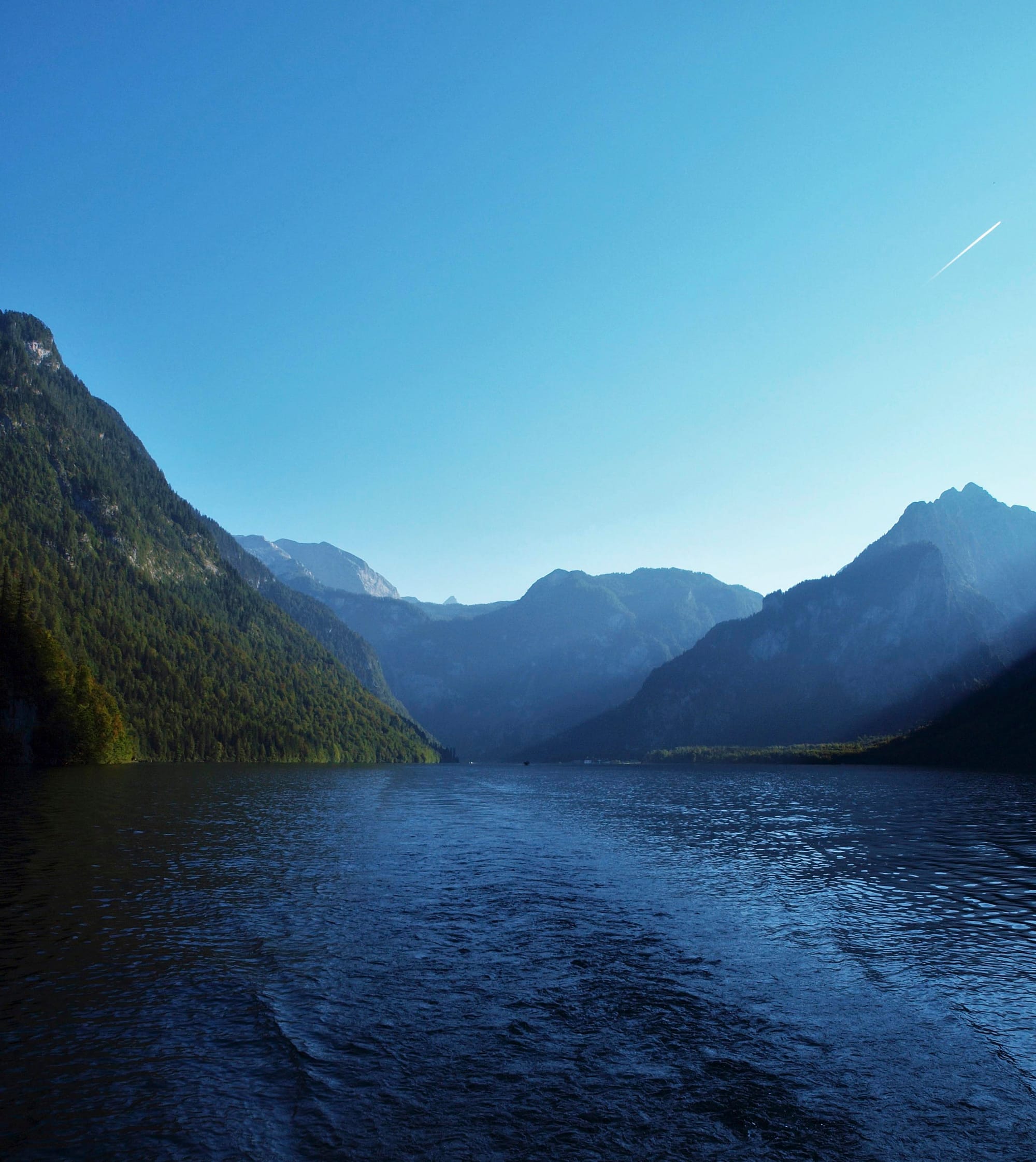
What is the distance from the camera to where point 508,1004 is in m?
25.6

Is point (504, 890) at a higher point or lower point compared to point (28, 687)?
lower

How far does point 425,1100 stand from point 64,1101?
8.80m

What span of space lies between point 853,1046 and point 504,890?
83.1 feet

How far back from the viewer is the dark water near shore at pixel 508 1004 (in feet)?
57.1

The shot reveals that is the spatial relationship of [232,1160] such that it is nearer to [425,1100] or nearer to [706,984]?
[425,1100]

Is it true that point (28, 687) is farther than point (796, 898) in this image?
Yes

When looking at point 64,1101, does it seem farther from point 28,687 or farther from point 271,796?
point 28,687

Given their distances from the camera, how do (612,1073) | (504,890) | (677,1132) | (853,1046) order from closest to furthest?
(677,1132) < (612,1073) < (853,1046) < (504,890)

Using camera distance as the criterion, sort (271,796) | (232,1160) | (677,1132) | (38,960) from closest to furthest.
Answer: (232,1160) → (677,1132) → (38,960) → (271,796)

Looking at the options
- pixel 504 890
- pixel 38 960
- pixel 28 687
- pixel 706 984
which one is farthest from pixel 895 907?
pixel 28 687

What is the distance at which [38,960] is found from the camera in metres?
27.9

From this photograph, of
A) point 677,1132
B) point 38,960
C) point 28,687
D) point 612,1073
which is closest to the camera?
point 677,1132

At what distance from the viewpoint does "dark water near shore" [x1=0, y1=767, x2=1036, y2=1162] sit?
57.1 feet

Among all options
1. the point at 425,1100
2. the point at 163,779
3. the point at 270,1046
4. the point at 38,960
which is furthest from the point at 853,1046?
the point at 163,779
